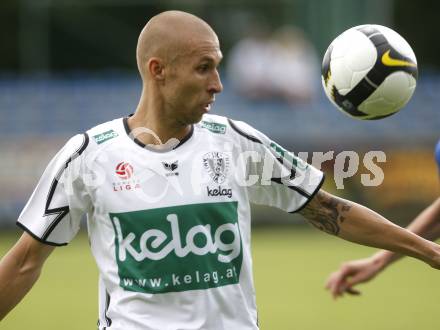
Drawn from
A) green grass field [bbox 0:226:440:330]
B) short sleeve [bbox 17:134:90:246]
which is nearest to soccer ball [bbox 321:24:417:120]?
short sleeve [bbox 17:134:90:246]

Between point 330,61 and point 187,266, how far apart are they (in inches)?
58.1

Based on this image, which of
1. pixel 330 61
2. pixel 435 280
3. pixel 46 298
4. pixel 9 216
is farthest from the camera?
pixel 9 216

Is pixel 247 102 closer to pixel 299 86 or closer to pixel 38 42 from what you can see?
pixel 299 86

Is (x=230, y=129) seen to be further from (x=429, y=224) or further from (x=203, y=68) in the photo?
(x=429, y=224)

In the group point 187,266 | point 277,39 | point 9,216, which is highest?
point 187,266

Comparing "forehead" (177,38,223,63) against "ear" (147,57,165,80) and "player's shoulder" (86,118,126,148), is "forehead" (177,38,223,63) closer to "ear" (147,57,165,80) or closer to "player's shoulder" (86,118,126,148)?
"ear" (147,57,165,80)

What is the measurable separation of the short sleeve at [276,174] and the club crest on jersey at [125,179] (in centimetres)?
56

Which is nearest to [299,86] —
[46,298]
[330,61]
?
[46,298]

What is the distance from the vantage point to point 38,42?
20.1 metres

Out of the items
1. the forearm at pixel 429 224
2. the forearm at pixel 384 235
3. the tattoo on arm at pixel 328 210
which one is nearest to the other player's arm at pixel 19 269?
the tattoo on arm at pixel 328 210

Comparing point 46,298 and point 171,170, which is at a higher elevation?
point 171,170

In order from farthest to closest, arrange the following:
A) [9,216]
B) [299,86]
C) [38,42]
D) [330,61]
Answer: [38,42] < [299,86] < [9,216] < [330,61]

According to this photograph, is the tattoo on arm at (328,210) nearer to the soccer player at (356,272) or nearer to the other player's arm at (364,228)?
the other player's arm at (364,228)

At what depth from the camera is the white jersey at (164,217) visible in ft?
15.0
